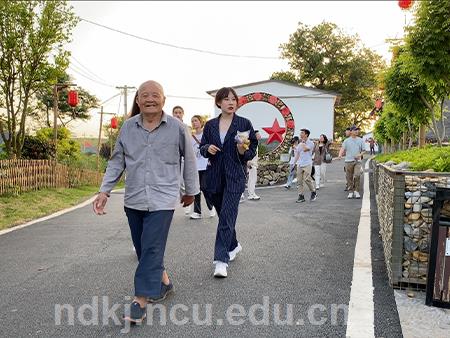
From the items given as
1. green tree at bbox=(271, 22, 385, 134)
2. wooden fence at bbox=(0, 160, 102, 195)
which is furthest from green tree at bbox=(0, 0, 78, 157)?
green tree at bbox=(271, 22, 385, 134)

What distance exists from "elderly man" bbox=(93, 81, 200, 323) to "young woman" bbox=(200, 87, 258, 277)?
900 millimetres

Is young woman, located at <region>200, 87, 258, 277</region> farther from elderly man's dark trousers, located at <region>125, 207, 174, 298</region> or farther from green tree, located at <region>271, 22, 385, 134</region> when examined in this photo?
green tree, located at <region>271, 22, 385, 134</region>

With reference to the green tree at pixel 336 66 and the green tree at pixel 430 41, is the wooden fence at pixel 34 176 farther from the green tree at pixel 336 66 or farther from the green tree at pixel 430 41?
the green tree at pixel 336 66

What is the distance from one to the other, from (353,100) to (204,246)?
1929 inches

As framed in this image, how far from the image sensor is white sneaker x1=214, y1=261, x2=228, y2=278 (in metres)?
4.18

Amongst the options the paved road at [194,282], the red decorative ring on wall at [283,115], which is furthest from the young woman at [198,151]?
the red decorative ring on wall at [283,115]

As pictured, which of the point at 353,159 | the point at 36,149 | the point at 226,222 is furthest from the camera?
the point at 36,149

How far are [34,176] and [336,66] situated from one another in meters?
44.3

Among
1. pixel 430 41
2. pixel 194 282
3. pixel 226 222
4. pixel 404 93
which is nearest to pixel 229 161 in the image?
pixel 226 222

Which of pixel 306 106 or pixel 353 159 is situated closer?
pixel 353 159

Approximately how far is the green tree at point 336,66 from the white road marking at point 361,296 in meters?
46.6

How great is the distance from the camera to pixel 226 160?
455 centimetres

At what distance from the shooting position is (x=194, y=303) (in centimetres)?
354

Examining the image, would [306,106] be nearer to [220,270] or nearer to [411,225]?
[220,270]
